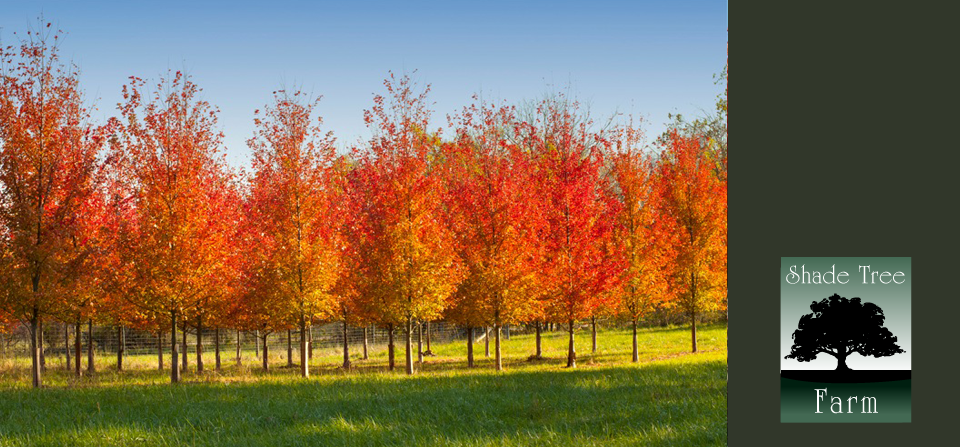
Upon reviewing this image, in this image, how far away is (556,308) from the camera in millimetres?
25438

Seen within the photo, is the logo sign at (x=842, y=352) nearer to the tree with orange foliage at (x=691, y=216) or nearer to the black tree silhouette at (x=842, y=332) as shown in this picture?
the black tree silhouette at (x=842, y=332)

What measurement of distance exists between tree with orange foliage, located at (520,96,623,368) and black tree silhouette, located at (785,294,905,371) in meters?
20.7

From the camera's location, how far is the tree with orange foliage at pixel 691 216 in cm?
3014

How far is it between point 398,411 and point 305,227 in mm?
12002

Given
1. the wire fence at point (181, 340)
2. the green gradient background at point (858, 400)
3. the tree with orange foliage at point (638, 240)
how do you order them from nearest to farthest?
the green gradient background at point (858, 400)
the tree with orange foliage at point (638, 240)
the wire fence at point (181, 340)

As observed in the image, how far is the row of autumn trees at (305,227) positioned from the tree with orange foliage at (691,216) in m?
1.75

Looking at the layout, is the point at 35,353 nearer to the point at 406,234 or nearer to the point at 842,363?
the point at 406,234

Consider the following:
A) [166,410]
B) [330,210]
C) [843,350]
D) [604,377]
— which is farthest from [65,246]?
[843,350]

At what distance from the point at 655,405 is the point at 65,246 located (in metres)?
16.7

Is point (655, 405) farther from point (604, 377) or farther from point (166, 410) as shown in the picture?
point (166, 410)

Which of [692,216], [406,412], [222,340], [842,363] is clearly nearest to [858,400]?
[842,363]

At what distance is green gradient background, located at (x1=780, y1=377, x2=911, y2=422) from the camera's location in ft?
11.4

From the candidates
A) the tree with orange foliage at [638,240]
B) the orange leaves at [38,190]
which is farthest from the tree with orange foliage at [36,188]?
the tree with orange foliage at [638,240]

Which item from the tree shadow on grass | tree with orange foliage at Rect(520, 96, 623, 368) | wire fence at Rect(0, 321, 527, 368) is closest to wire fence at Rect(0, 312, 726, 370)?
wire fence at Rect(0, 321, 527, 368)
